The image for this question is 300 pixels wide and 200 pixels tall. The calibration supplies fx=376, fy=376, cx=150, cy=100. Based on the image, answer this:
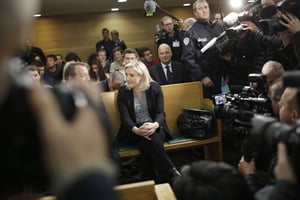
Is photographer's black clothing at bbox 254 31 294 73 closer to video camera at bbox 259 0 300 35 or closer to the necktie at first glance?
video camera at bbox 259 0 300 35

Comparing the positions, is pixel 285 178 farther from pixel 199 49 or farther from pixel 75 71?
pixel 199 49

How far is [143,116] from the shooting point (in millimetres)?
3365

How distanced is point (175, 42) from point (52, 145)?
4.12m

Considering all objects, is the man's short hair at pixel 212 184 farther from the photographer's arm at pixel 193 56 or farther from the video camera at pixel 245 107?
the photographer's arm at pixel 193 56

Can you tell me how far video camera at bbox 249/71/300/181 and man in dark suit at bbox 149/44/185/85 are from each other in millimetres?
3212

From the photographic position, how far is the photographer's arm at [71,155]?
46 cm

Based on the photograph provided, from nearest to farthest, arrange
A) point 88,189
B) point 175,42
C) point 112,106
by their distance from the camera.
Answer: point 88,189
point 112,106
point 175,42

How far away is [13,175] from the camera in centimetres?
48

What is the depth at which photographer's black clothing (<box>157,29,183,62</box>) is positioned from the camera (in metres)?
4.41

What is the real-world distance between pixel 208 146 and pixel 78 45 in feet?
24.2

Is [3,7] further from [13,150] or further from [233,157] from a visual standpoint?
[233,157]

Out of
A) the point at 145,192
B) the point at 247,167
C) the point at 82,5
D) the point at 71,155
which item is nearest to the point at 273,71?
the point at 247,167

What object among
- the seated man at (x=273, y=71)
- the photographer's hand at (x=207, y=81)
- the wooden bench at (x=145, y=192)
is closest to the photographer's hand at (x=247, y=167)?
the wooden bench at (x=145, y=192)

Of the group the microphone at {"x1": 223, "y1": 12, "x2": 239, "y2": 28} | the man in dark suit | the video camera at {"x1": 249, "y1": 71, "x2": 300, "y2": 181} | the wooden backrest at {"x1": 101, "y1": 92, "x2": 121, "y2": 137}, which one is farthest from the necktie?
the video camera at {"x1": 249, "y1": 71, "x2": 300, "y2": 181}
